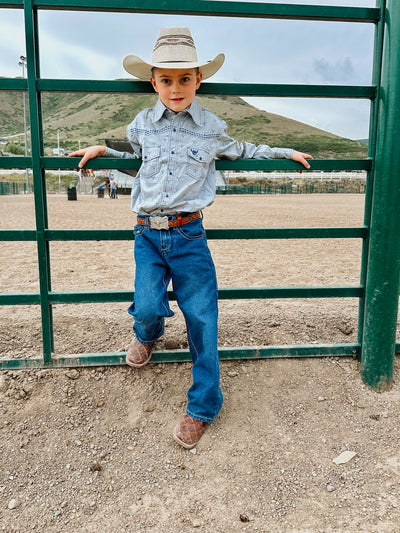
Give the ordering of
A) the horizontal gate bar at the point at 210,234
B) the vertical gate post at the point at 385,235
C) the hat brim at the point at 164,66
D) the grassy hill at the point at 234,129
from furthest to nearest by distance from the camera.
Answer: the grassy hill at the point at 234,129 < the horizontal gate bar at the point at 210,234 < the vertical gate post at the point at 385,235 < the hat brim at the point at 164,66

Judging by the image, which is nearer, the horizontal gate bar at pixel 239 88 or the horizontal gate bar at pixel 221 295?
the horizontal gate bar at pixel 239 88

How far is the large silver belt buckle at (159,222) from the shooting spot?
89.0 inches

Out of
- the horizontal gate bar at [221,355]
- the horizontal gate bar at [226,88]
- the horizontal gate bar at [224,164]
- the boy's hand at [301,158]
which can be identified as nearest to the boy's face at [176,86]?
the horizontal gate bar at [226,88]

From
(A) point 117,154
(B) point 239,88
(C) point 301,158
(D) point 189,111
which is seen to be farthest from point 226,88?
(A) point 117,154

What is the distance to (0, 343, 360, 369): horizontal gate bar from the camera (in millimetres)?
2588

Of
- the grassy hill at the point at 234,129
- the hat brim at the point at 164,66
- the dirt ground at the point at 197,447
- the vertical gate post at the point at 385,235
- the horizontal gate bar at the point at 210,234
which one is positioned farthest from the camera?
the grassy hill at the point at 234,129

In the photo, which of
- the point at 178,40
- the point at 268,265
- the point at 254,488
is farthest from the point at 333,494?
the point at 268,265

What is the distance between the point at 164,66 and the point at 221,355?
61.2 inches

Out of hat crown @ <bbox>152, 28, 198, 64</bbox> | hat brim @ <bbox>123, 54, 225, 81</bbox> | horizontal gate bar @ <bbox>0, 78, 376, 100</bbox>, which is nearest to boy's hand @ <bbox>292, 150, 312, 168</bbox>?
horizontal gate bar @ <bbox>0, 78, 376, 100</bbox>

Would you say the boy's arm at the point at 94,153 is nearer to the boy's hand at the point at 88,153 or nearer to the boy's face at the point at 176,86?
the boy's hand at the point at 88,153

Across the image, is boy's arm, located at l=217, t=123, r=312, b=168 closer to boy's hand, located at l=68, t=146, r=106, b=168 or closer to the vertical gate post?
the vertical gate post

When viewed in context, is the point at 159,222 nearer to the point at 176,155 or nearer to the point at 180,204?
the point at 180,204

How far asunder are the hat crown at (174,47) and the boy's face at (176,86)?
0.05 m

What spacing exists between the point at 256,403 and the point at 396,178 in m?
1.41
